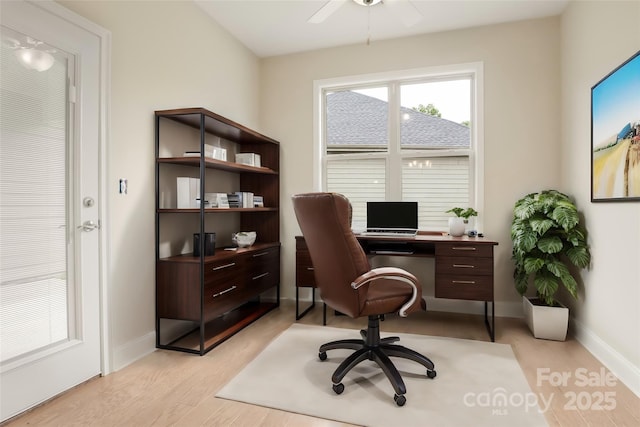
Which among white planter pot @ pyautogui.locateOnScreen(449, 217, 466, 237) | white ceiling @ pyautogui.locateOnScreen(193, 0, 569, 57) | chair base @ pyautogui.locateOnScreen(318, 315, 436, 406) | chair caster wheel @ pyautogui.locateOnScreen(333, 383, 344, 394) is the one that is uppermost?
white ceiling @ pyautogui.locateOnScreen(193, 0, 569, 57)

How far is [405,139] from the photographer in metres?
3.70

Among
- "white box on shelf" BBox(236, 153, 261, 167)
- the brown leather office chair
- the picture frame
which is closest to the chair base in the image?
the brown leather office chair

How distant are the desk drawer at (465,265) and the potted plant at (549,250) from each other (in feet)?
1.00

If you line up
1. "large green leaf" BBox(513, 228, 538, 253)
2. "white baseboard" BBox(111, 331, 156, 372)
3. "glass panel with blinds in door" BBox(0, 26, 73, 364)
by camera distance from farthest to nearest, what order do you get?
"large green leaf" BBox(513, 228, 538, 253) < "white baseboard" BBox(111, 331, 156, 372) < "glass panel with blinds in door" BBox(0, 26, 73, 364)

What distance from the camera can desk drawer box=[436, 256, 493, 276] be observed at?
2.76 m

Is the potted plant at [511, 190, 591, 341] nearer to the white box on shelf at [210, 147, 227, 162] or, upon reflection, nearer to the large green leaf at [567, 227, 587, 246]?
the large green leaf at [567, 227, 587, 246]

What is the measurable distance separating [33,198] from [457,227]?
123 inches

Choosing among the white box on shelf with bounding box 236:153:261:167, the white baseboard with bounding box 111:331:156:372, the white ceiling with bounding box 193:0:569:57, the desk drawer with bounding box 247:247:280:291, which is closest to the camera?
the white baseboard with bounding box 111:331:156:372

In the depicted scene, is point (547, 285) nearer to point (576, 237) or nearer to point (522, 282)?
point (522, 282)

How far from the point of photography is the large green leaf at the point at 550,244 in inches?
102

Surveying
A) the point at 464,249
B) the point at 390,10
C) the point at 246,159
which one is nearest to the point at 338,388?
the point at 464,249

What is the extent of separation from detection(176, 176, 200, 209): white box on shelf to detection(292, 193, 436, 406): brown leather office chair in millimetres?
976

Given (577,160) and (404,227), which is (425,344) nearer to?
(404,227)

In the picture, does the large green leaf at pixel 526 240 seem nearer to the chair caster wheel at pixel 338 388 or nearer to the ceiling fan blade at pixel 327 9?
the chair caster wheel at pixel 338 388
